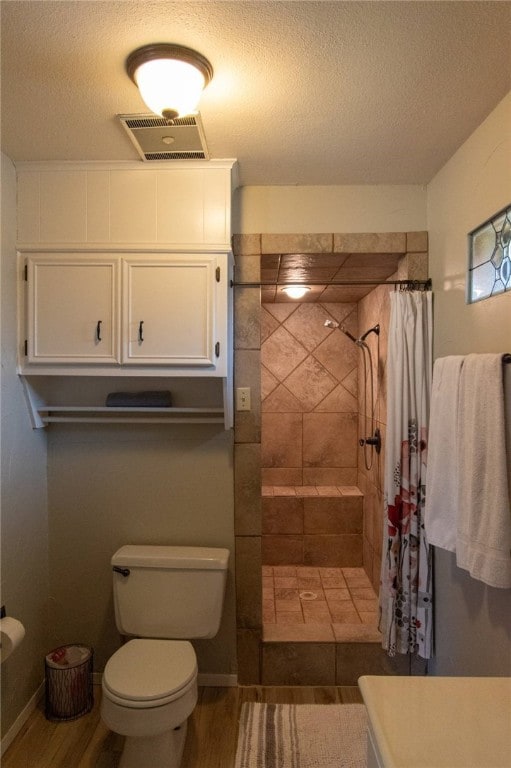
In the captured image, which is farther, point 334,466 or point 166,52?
point 334,466

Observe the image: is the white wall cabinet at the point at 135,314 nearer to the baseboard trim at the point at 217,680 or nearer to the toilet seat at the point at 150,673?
the toilet seat at the point at 150,673

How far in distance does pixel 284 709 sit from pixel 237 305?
194 centimetres

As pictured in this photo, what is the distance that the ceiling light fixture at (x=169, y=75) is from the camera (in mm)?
1317

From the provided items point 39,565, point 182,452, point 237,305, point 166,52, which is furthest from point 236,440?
point 166,52

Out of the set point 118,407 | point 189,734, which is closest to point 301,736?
point 189,734

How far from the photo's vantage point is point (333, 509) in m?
3.54

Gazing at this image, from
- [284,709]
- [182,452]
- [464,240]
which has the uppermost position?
[464,240]

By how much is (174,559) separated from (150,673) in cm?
47

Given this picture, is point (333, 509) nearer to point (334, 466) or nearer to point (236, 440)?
point (334, 466)

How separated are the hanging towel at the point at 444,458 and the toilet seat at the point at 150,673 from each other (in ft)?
3.65

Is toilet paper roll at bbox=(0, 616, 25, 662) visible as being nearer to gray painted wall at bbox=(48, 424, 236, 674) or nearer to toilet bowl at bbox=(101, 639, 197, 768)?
toilet bowl at bbox=(101, 639, 197, 768)

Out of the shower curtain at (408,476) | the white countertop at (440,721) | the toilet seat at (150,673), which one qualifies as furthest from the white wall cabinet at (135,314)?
the white countertop at (440,721)

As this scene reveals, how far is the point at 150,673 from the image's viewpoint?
69.7 inches

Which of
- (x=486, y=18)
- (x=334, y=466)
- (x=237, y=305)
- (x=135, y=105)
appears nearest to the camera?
(x=486, y=18)
